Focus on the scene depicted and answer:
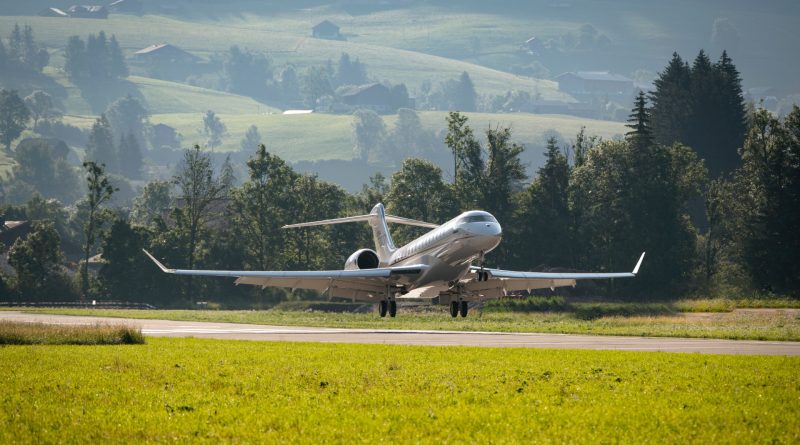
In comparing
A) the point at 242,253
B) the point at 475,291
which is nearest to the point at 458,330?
the point at 475,291

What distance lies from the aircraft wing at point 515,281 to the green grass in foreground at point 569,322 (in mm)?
1689

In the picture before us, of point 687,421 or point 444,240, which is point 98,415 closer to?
point 687,421

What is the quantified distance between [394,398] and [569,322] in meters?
37.9

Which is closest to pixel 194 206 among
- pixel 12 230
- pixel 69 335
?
pixel 12 230

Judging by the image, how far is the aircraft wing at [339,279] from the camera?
47.4 meters

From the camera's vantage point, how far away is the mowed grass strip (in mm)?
32250

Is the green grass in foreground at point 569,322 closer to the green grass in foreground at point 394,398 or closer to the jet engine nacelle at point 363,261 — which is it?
the jet engine nacelle at point 363,261

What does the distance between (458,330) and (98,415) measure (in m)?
30.9

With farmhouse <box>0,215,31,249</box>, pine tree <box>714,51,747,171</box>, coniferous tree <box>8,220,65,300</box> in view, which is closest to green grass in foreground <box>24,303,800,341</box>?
coniferous tree <box>8,220,65,300</box>

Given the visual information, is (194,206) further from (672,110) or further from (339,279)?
(672,110)

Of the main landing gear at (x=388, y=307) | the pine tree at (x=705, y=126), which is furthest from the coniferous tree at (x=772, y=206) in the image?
the pine tree at (x=705, y=126)

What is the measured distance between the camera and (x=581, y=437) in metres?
15.8

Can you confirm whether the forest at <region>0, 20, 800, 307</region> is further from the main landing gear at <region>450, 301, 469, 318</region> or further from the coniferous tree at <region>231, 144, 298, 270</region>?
the main landing gear at <region>450, 301, 469, 318</region>

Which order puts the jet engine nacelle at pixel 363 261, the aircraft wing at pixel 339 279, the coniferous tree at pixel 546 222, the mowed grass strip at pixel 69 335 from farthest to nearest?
the coniferous tree at pixel 546 222, the jet engine nacelle at pixel 363 261, the aircraft wing at pixel 339 279, the mowed grass strip at pixel 69 335
